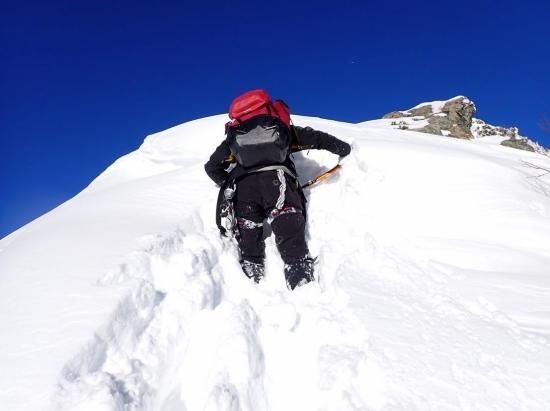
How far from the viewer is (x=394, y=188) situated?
4207 mm

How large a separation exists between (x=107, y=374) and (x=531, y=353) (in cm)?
218

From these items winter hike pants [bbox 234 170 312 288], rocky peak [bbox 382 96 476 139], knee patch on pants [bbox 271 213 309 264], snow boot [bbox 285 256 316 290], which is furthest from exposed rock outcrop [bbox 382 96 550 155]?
snow boot [bbox 285 256 316 290]

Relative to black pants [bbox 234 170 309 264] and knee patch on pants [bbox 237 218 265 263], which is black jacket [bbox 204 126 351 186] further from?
knee patch on pants [bbox 237 218 265 263]

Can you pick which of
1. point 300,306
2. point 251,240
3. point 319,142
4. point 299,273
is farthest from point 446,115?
point 300,306

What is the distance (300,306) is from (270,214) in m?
1.08

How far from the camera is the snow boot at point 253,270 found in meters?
3.40

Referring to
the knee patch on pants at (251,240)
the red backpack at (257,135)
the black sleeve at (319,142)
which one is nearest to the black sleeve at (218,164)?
the red backpack at (257,135)

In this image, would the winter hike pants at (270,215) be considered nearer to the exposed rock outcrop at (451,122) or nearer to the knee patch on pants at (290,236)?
the knee patch on pants at (290,236)

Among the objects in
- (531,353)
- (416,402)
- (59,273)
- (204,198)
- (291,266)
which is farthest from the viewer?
(204,198)

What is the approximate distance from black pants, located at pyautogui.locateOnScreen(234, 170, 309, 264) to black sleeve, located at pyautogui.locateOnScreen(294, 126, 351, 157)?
612mm

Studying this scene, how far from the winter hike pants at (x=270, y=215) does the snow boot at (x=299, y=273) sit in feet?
0.05

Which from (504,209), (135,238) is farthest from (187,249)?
(504,209)

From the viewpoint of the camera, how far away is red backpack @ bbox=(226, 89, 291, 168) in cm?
383

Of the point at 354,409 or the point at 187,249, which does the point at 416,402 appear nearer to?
the point at 354,409
